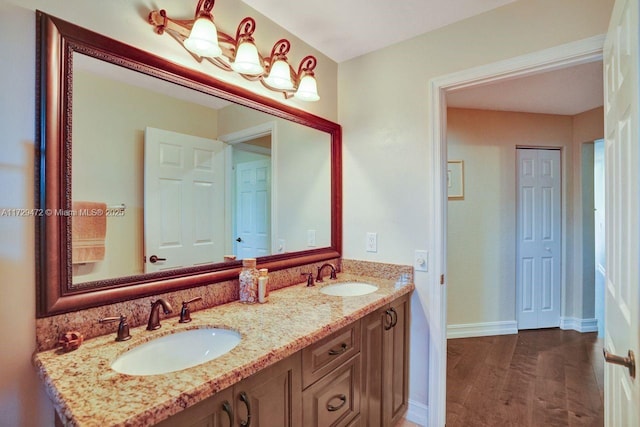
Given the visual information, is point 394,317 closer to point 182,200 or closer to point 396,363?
point 396,363

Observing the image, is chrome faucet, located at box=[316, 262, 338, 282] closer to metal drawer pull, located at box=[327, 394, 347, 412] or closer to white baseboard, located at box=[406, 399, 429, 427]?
metal drawer pull, located at box=[327, 394, 347, 412]

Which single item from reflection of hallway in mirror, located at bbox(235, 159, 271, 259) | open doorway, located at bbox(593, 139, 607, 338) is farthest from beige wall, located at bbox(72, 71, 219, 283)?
open doorway, located at bbox(593, 139, 607, 338)

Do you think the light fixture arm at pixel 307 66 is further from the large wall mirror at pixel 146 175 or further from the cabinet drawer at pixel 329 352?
the cabinet drawer at pixel 329 352

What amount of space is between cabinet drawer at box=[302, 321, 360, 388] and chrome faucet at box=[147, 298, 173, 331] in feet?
1.71

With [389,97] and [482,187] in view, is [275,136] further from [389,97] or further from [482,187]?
[482,187]

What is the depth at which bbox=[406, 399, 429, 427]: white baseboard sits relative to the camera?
183 cm

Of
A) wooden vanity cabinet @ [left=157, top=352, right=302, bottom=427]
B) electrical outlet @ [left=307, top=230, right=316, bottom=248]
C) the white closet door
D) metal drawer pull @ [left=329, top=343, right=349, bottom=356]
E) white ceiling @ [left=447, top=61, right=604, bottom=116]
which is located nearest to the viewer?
wooden vanity cabinet @ [left=157, top=352, right=302, bottom=427]

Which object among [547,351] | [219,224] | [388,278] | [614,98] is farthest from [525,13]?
[547,351]

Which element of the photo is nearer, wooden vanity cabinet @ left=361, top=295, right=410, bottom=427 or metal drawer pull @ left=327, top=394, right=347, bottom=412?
metal drawer pull @ left=327, top=394, right=347, bottom=412

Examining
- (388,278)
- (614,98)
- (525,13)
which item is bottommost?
(388,278)

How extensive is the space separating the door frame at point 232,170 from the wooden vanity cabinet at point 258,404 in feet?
2.37

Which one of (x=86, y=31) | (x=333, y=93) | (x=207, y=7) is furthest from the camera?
(x=333, y=93)

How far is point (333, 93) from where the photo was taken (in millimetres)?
2184

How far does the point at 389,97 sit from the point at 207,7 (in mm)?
1177
